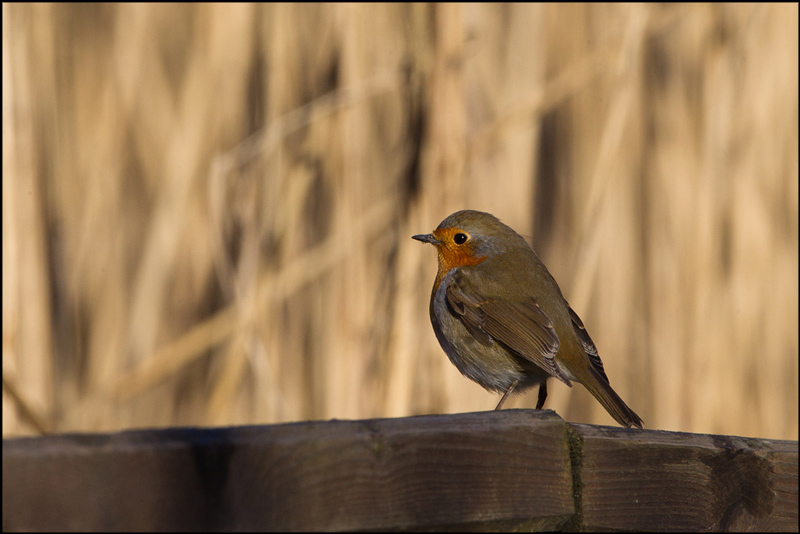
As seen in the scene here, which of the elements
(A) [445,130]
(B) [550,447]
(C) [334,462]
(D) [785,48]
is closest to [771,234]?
(D) [785,48]

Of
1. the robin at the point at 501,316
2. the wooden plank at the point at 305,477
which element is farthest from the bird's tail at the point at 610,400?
the wooden plank at the point at 305,477

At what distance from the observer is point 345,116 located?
287 centimetres

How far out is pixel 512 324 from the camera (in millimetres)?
2422

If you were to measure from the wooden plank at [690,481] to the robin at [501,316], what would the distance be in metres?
0.92

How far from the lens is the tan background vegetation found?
8.95ft

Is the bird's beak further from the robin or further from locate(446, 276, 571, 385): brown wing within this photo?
locate(446, 276, 571, 385): brown wing

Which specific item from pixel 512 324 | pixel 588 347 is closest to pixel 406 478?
pixel 512 324

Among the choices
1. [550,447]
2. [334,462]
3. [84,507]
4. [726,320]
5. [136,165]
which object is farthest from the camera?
[726,320]

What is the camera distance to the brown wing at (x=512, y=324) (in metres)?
2.32

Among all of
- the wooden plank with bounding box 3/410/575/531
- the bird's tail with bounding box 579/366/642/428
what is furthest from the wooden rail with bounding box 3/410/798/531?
the bird's tail with bounding box 579/366/642/428

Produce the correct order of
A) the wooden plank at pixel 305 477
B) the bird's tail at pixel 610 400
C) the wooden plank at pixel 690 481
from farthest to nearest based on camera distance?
the bird's tail at pixel 610 400 < the wooden plank at pixel 690 481 < the wooden plank at pixel 305 477

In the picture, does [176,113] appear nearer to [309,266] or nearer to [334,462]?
[309,266]

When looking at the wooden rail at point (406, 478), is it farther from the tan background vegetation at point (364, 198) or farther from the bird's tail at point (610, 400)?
the tan background vegetation at point (364, 198)

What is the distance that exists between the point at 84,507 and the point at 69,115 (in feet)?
7.73
